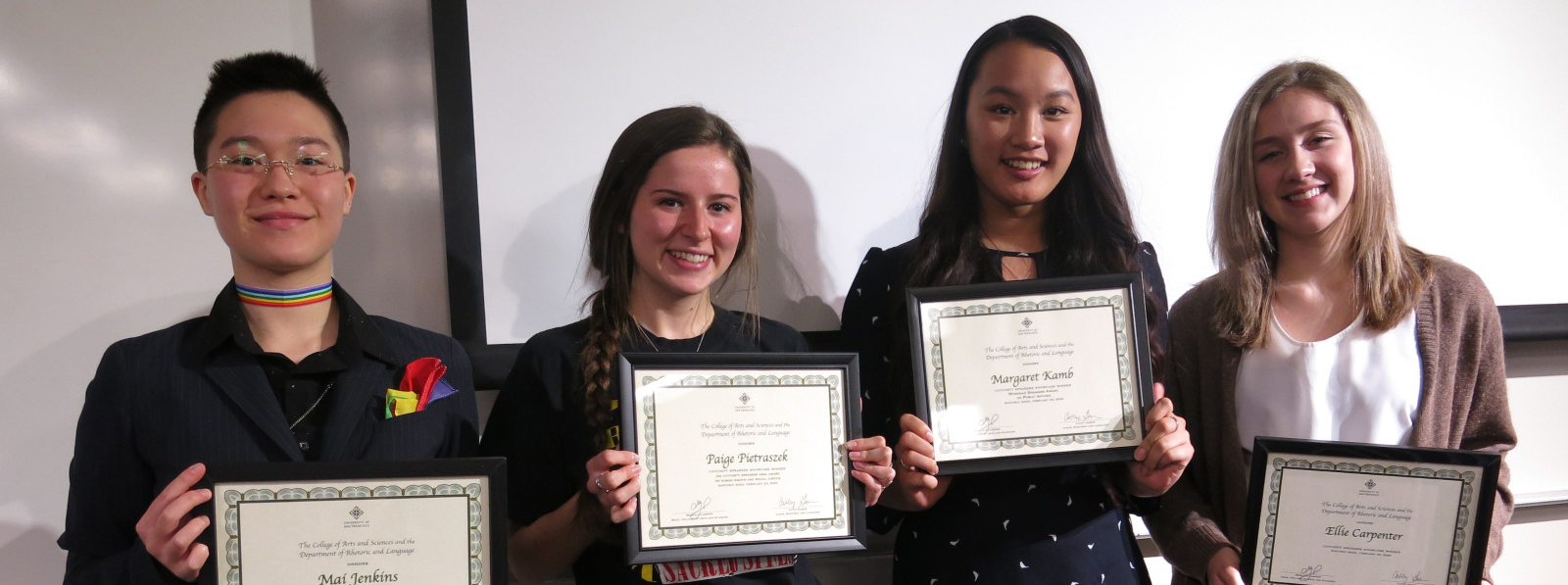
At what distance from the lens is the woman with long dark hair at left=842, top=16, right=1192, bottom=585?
5.42 feet

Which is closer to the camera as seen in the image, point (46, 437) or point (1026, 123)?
point (1026, 123)

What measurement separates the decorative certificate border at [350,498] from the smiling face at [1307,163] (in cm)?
157

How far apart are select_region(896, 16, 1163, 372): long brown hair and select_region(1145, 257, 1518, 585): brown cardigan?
13 centimetres

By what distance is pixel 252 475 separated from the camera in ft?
4.11

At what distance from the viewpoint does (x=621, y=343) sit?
5.22ft

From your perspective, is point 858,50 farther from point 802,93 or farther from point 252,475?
point 252,475

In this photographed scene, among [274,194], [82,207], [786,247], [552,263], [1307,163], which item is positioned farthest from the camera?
[786,247]

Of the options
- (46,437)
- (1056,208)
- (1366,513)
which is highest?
(1056,208)

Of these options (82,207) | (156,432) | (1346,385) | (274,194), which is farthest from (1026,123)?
(82,207)

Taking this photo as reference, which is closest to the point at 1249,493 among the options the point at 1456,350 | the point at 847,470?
the point at 1456,350

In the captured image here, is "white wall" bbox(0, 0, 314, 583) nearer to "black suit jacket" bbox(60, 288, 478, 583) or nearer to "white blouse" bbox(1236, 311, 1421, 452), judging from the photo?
"black suit jacket" bbox(60, 288, 478, 583)
